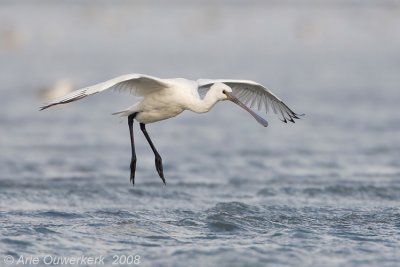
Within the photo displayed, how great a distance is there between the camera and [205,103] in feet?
40.5

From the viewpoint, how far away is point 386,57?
3581 centimetres

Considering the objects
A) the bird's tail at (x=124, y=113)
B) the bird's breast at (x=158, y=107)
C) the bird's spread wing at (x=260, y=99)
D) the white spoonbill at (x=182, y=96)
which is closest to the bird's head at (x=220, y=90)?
the white spoonbill at (x=182, y=96)

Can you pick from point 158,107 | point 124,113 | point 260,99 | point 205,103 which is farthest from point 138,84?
point 260,99

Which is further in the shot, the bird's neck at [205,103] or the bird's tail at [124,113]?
the bird's tail at [124,113]

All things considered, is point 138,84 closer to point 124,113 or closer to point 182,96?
point 182,96

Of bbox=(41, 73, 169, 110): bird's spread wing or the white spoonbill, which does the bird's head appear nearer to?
the white spoonbill

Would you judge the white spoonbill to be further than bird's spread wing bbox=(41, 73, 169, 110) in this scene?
Yes

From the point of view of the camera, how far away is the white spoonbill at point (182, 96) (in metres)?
12.3

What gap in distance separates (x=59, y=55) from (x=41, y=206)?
23277 mm

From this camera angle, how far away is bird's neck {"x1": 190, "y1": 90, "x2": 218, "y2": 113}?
12.3 metres

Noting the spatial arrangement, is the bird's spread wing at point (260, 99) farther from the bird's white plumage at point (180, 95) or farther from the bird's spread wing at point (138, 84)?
the bird's spread wing at point (138, 84)

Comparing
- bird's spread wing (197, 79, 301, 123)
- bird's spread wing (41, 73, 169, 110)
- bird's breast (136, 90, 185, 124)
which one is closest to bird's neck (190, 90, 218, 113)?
bird's breast (136, 90, 185, 124)

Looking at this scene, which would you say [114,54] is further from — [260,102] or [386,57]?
[260,102]

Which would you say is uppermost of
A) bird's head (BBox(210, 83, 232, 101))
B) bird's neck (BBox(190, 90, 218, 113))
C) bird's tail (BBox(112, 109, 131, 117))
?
bird's head (BBox(210, 83, 232, 101))
